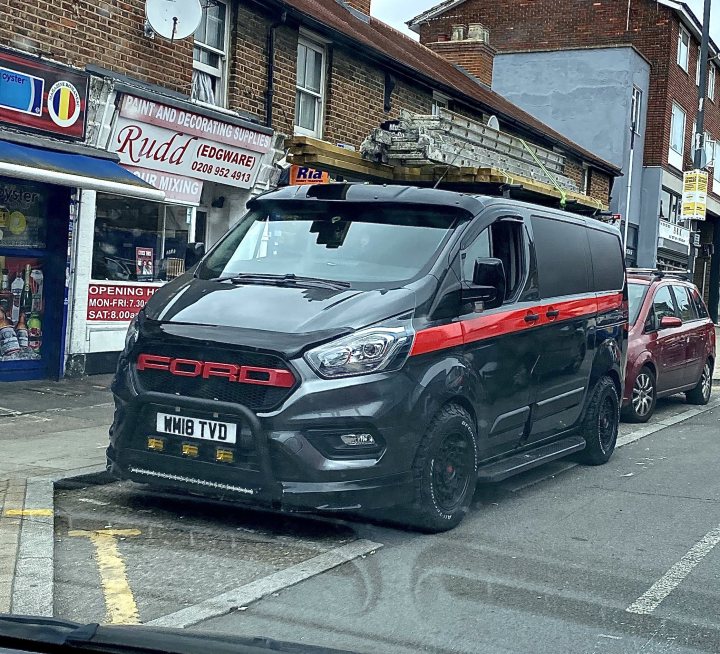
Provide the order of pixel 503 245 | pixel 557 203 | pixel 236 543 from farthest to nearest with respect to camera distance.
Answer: pixel 557 203 → pixel 503 245 → pixel 236 543

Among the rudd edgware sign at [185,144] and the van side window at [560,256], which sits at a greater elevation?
the rudd edgware sign at [185,144]

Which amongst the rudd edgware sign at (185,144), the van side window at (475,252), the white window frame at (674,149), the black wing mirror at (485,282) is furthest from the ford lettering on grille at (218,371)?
the white window frame at (674,149)

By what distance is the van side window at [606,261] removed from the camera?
8523 millimetres

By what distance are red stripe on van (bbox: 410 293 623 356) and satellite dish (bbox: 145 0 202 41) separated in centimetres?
697

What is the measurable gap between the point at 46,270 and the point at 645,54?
2879 centimetres

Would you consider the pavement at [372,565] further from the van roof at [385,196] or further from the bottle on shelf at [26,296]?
the bottle on shelf at [26,296]

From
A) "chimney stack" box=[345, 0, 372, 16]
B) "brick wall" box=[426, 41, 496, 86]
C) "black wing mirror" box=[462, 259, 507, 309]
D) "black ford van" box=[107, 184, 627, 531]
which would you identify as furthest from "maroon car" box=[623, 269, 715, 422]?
"brick wall" box=[426, 41, 496, 86]

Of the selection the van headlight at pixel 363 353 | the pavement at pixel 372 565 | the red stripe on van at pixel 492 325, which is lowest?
the pavement at pixel 372 565

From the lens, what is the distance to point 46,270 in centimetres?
1205

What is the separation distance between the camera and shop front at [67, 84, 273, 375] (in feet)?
40.3

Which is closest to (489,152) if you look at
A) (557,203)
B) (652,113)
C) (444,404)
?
(557,203)

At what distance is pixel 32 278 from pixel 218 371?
7094 millimetres

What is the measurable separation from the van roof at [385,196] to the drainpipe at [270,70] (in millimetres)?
8186

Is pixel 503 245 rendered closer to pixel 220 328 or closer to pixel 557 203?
pixel 220 328
